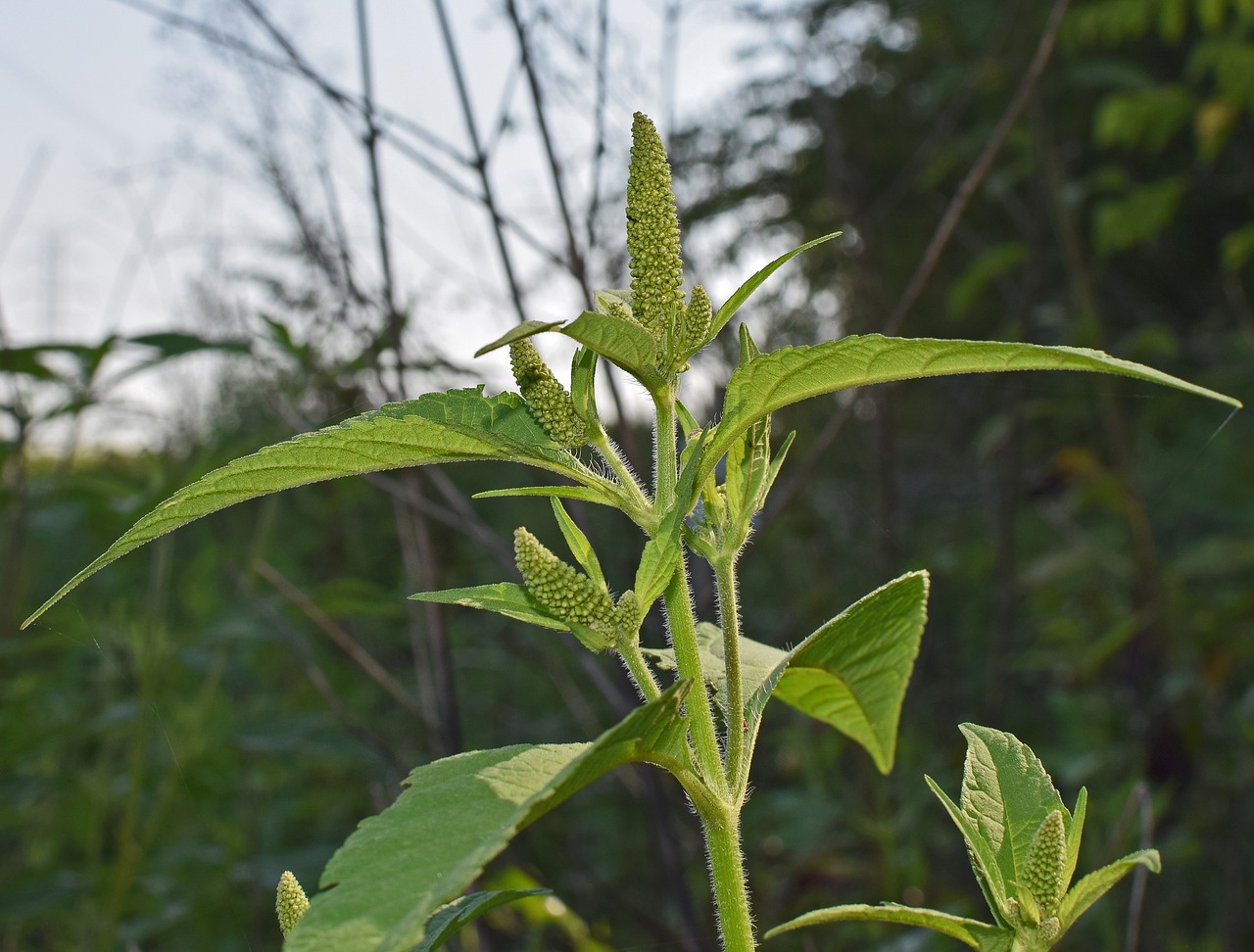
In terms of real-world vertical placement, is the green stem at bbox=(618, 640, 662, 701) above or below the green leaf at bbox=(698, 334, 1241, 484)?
below

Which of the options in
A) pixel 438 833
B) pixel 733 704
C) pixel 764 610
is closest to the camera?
pixel 438 833

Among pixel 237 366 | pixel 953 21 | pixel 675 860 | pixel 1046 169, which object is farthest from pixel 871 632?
pixel 953 21

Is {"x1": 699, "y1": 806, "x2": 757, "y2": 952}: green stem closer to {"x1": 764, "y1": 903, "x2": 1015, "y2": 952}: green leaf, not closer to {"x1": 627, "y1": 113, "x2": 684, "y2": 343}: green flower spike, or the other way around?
{"x1": 764, "y1": 903, "x2": 1015, "y2": 952}: green leaf

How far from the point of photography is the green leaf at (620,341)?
380 mm

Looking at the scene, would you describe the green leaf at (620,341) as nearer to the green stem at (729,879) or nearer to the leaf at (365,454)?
the leaf at (365,454)

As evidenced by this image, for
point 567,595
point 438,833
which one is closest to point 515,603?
point 567,595

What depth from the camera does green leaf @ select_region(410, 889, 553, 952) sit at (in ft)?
1.30

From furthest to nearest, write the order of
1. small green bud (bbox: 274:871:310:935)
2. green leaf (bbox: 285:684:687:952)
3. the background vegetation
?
the background vegetation → small green bud (bbox: 274:871:310:935) → green leaf (bbox: 285:684:687:952)

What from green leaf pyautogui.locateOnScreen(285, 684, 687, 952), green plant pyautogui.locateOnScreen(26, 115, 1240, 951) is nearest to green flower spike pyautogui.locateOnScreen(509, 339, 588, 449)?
green plant pyautogui.locateOnScreen(26, 115, 1240, 951)

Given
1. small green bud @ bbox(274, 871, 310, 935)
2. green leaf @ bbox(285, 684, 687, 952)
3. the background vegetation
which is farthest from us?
the background vegetation

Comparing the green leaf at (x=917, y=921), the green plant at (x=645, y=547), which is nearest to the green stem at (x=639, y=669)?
the green plant at (x=645, y=547)

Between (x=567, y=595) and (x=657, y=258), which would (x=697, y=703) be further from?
(x=657, y=258)

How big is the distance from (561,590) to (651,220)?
0.15 metres

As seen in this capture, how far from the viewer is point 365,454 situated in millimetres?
414
